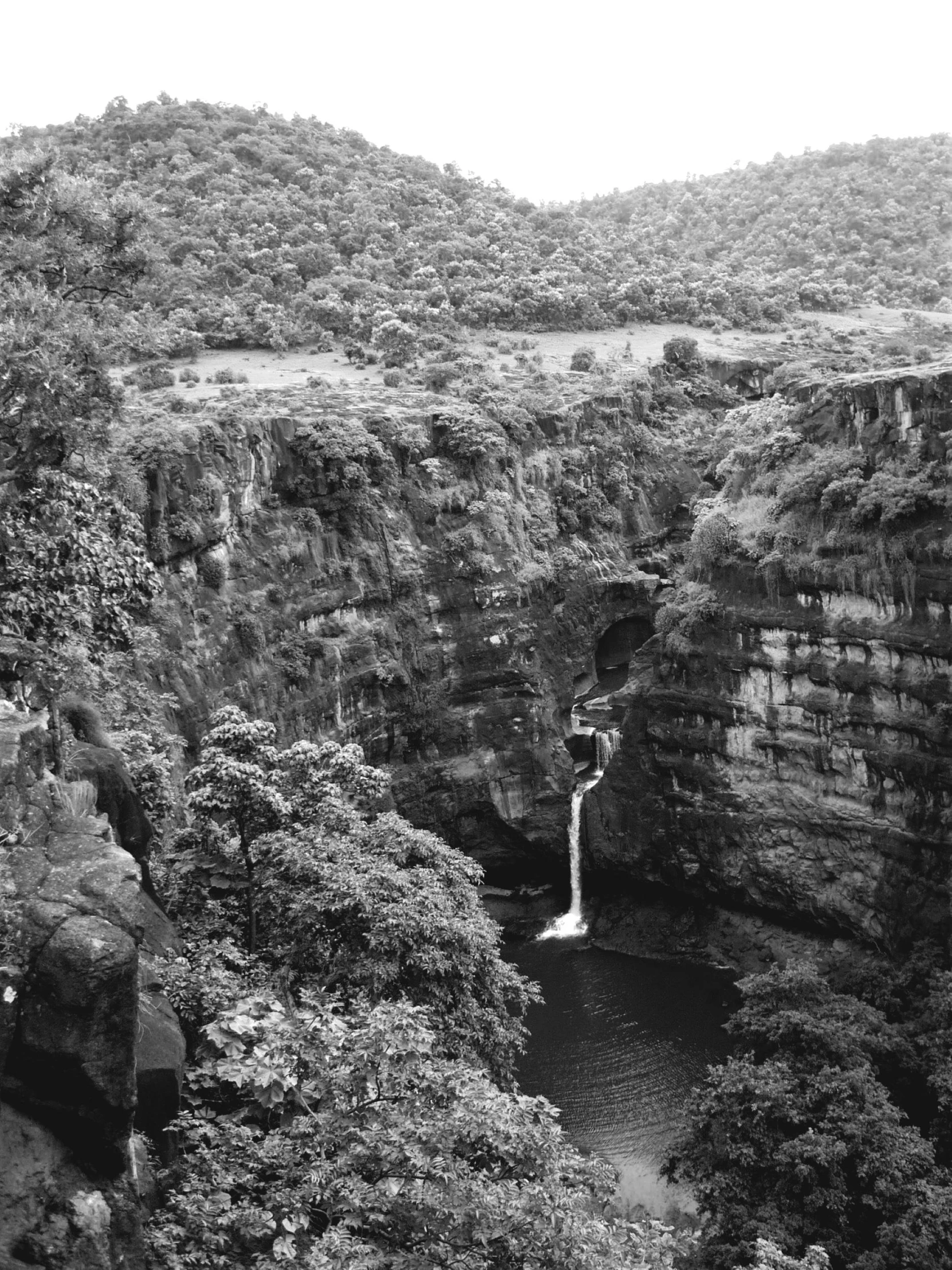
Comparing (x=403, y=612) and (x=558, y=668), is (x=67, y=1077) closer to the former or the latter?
(x=403, y=612)

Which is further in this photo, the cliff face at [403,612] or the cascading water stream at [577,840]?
the cascading water stream at [577,840]

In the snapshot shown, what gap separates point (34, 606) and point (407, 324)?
1542 inches

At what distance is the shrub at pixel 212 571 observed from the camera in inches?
1113

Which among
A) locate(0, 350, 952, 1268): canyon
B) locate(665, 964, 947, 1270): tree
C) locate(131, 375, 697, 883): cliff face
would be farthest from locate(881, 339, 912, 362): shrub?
locate(665, 964, 947, 1270): tree

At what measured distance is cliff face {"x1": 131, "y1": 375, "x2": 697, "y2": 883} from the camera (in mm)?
28312

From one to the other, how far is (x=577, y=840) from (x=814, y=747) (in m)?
9.58

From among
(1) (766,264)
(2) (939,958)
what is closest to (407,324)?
(1) (766,264)

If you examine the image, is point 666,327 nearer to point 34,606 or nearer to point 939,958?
point 939,958

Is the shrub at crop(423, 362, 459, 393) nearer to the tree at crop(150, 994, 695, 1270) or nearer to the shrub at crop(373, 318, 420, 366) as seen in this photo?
the shrub at crop(373, 318, 420, 366)

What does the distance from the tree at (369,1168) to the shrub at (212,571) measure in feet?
64.1

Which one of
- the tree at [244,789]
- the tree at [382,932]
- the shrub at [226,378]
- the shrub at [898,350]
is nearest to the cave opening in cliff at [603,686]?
the shrub at [898,350]

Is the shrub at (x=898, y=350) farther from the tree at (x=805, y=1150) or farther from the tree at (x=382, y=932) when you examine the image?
the tree at (x=382, y=932)

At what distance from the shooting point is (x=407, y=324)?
4716 cm

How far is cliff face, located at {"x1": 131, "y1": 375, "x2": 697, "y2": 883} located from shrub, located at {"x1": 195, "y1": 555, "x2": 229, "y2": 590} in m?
0.05
